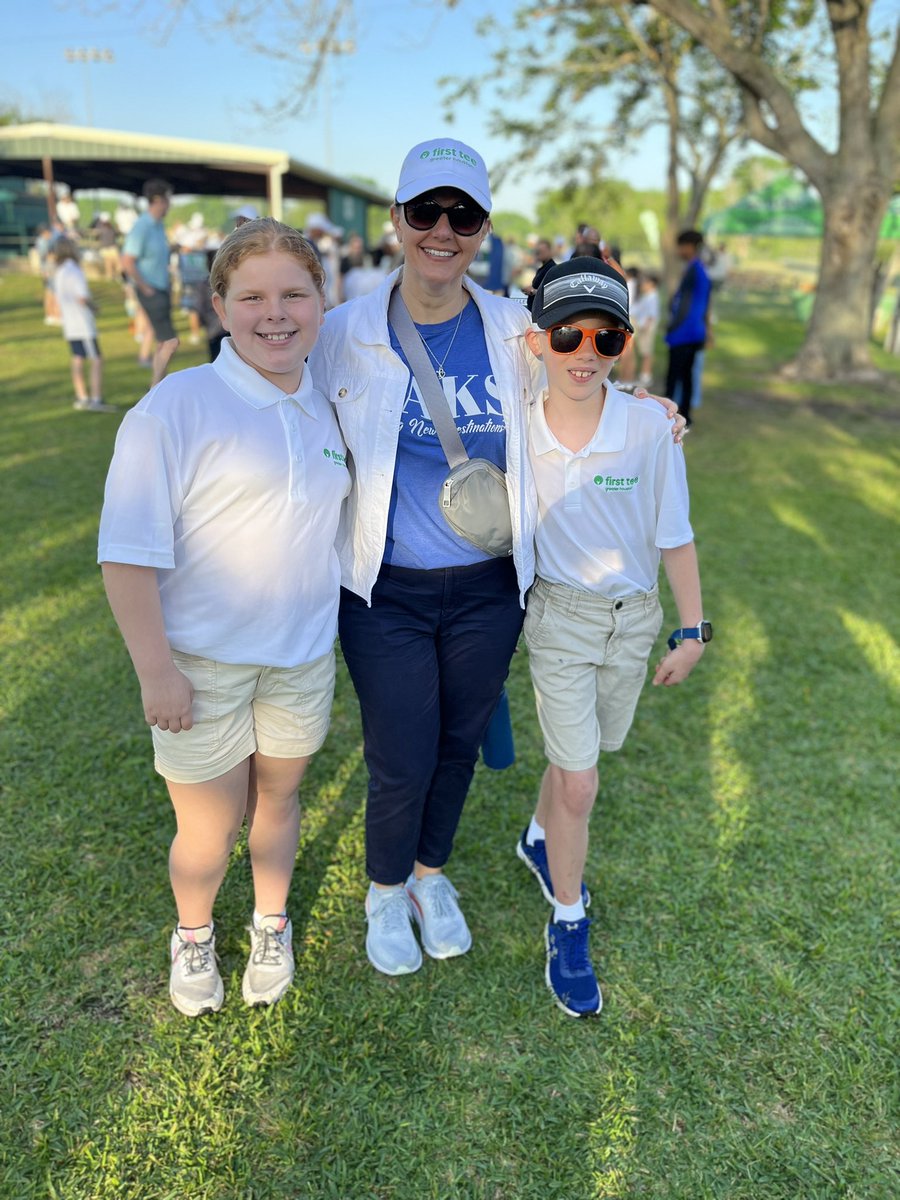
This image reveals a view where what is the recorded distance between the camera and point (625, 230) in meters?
76.6

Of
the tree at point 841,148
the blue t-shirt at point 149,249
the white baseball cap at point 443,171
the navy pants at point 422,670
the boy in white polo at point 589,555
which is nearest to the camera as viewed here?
the white baseball cap at point 443,171

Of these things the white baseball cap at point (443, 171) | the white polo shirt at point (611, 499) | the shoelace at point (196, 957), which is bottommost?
the shoelace at point (196, 957)

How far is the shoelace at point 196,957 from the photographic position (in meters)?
2.20

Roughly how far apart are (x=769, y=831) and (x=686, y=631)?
A: 134cm

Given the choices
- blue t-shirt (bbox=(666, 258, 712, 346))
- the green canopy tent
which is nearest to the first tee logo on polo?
blue t-shirt (bbox=(666, 258, 712, 346))

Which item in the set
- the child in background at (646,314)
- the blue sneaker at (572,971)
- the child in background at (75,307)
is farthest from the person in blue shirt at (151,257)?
the blue sneaker at (572,971)

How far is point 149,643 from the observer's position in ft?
5.62

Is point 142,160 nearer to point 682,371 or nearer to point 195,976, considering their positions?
point 682,371

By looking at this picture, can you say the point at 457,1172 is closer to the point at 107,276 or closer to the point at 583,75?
the point at 583,75

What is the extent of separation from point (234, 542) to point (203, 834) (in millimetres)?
762

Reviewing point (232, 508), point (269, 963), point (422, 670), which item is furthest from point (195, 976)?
point (232, 508)

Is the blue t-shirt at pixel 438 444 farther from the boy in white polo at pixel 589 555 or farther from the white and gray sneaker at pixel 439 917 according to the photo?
the white and gray sneaker at pixel 439 917

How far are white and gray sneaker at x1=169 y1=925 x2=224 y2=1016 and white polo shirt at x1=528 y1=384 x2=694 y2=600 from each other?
4.45ft

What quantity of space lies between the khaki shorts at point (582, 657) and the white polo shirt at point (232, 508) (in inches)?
23.5
